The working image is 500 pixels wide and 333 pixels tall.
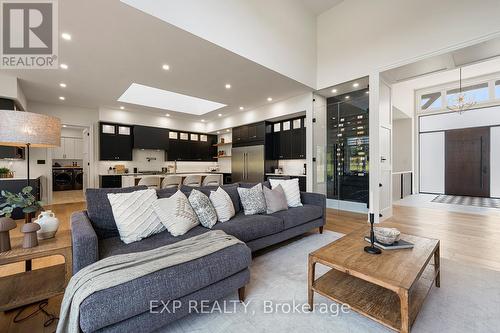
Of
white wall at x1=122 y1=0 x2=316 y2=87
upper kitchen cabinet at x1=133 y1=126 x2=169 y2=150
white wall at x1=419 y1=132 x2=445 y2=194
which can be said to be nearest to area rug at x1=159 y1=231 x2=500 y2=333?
white wall at x1=122 y1=0 x2=316 y2=87

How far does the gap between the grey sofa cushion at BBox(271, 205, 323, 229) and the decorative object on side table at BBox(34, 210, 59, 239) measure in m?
2.15

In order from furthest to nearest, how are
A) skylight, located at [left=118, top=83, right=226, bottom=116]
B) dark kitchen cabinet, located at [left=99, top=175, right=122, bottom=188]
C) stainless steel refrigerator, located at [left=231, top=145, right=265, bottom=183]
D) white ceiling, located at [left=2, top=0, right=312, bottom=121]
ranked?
stainless steel refrigerator, located at [left=231, top=145, right=265, bottom=183] < dark kitchen cabinet, located at [left=99, top=175, right=122, bottom=188] < skylight, located at [left=118, top=83, right=226, bottom=116] < white ceiling, located at [left=2, top=0, right=312, bottom=121]

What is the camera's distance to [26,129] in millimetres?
1597

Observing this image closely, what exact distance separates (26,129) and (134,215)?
40.1 inches

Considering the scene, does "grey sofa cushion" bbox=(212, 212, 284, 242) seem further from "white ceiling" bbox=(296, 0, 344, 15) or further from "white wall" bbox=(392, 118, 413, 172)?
"white wall" bbox=(392, 118, 413, 172)

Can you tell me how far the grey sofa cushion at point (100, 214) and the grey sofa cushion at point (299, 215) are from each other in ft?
5.94

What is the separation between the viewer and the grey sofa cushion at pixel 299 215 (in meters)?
2.77

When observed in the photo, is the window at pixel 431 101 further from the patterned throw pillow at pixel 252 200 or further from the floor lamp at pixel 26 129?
the floor lamp at pixel 26 129

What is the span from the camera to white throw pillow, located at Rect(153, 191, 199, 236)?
2.00 meters

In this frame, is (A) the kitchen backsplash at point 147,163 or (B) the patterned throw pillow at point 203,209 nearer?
(B) the patterned throw pillow at point 203,209

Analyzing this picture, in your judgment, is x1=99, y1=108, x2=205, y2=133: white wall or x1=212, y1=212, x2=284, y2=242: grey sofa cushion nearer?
x1=212, y1=212, x2=284, y2=242: grey sofa cushion

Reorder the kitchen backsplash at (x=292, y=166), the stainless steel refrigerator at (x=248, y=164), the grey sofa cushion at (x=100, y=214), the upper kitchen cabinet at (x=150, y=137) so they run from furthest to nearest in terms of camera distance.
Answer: the upper kitchen cabinet at (x=150, y=137) < the stainless steel refrigerator at (x=248, y=164) < the kitchen backsplash at (x=292, y=166) < the grey sofa cushion at (x=100, y=214)

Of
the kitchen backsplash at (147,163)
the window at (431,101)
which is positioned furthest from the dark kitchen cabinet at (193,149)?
the window at (431,101)

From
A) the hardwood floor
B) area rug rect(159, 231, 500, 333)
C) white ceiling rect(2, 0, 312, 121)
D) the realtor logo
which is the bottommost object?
area rug rect(159, 231, 500, 333)
